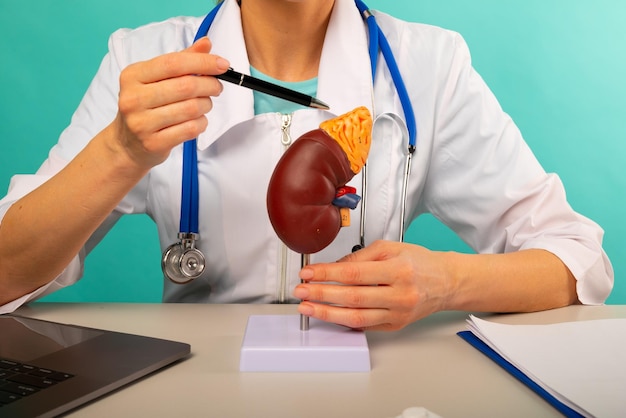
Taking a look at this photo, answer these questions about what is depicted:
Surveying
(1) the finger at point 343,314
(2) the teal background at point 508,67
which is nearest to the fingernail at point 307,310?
(1) the finger at point 343,314

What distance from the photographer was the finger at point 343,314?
3.35 feet

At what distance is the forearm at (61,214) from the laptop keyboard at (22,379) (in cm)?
27

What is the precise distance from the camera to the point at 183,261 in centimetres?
128

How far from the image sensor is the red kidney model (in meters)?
1.00

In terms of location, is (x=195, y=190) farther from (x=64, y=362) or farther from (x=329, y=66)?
(x=64, y=362)

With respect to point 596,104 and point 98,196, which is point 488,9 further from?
point 98,196

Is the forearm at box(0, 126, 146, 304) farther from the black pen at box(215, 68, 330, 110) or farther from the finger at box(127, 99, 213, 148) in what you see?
the black pen at box(215, 68, 330, 110)

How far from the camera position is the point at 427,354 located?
104 centimetres

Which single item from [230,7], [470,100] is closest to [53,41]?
[230,7]

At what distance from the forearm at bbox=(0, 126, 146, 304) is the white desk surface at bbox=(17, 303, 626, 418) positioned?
123 millimetres

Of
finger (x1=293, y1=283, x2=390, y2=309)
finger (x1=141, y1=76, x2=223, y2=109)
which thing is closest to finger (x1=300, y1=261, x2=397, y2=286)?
finger (x1=293, y1=283, x2=390, y2=309)

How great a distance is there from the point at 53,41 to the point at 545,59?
5.65 feet

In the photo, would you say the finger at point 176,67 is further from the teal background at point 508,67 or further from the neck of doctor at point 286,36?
the teal background at point 508,67

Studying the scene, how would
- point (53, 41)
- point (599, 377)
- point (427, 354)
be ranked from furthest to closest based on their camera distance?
point (53, 41)
point (427, 354)
point (599, 377)
